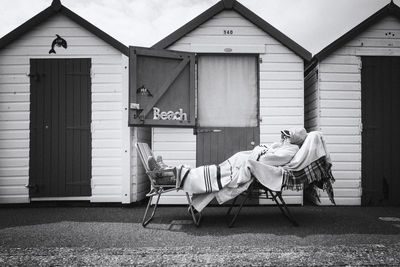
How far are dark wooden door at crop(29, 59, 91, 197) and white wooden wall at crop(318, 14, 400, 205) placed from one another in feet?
14.2

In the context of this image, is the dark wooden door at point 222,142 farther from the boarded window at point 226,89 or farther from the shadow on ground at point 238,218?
the shadow on ground at point 238,218

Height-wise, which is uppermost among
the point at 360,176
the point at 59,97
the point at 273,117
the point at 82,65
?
the point at 82,65

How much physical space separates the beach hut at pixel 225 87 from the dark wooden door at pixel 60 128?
135cm

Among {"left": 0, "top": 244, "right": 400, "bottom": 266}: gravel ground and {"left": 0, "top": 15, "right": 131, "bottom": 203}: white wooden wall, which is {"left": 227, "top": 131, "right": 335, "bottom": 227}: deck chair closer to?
{"left": 0, "top": 244, "right": 400, "bottom": 266}: gravel ground

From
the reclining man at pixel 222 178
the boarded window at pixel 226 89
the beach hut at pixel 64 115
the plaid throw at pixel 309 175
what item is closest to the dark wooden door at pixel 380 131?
the plaid throw at pixel 309 175

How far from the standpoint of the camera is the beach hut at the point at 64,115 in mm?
5488

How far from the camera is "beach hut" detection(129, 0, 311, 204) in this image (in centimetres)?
537

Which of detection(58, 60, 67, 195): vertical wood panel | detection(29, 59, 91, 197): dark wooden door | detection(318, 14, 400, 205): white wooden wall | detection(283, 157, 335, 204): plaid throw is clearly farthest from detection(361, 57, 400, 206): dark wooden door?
detection(58, 60, 67, 195): vertical wood panel

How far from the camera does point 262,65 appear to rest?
5.59m

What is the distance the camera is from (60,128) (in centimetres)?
551

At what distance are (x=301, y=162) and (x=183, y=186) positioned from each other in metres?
1.56

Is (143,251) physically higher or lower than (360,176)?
lower

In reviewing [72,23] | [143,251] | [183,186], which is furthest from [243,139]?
[72,23]

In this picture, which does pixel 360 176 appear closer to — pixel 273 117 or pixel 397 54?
pixel 273 117
